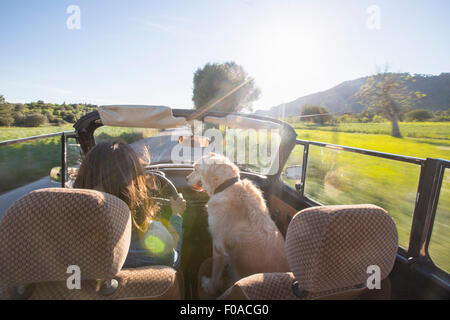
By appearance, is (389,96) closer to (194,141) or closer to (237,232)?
(194,141)

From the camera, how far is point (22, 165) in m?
9.86

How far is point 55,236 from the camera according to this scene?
95 centimetres

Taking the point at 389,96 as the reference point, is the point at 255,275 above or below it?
below

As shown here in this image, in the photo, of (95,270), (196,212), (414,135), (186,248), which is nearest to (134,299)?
(95,270)

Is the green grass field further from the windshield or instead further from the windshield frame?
the windshield frame

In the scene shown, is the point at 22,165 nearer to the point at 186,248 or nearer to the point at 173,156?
the point at 173,156

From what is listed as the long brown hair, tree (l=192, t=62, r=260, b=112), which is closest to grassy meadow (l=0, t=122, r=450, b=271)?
the long brown hair

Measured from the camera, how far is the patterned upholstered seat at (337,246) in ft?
3.29

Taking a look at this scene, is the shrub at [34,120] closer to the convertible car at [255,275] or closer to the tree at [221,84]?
the tree at [221,84]

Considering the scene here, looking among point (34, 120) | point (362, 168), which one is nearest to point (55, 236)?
point (362, 168)

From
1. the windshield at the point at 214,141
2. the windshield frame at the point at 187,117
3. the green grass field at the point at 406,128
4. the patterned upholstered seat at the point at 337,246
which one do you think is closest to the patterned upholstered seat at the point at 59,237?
the patterned upholstered seat at the point at 337,246

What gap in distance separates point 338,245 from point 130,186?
1.35m

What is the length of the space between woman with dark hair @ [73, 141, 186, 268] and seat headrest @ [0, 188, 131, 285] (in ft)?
1.96
